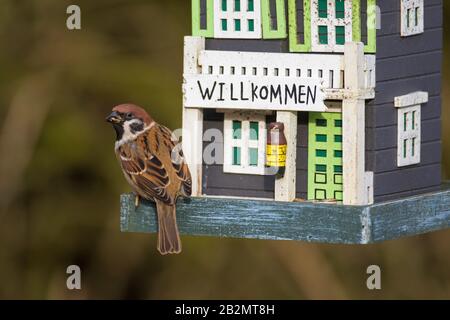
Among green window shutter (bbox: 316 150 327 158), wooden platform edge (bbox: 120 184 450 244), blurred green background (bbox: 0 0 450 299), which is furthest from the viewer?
blurred green background (bbox: 0 0 450 299)

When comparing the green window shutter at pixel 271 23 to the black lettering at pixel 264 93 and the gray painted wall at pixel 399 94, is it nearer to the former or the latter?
the black lettering at pixel 264 93

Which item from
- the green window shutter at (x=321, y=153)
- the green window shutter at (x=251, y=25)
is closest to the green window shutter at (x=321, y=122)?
the green window shutter at (x=321, y=153)

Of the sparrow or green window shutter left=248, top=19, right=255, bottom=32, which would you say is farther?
green window shutter left=248, top=19, right=255, bottom=32

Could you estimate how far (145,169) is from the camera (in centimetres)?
984

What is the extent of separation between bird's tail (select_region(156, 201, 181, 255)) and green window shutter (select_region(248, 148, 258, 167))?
1.60 ft

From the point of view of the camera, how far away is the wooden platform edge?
937 centimetres

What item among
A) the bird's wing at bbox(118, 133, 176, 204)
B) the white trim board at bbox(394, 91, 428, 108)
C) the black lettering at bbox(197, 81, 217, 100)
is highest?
the black lettering at bbox(197, 81, 217, 100)

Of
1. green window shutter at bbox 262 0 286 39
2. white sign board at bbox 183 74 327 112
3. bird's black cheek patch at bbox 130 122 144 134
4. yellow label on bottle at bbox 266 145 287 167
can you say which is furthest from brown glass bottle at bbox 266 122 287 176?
bird's black cheek patch at bbox 130 122 144 134

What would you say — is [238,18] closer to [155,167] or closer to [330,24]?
[330,24]

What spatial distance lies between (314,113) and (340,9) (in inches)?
21.4

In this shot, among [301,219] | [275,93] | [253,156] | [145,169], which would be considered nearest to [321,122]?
[275,93]

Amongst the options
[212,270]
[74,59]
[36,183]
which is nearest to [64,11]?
[74,59]

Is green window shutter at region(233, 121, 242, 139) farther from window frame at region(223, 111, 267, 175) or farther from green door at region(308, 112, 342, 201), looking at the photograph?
green door at region(308, 112, 342, 201)

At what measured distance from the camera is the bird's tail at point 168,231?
969 centimetres
